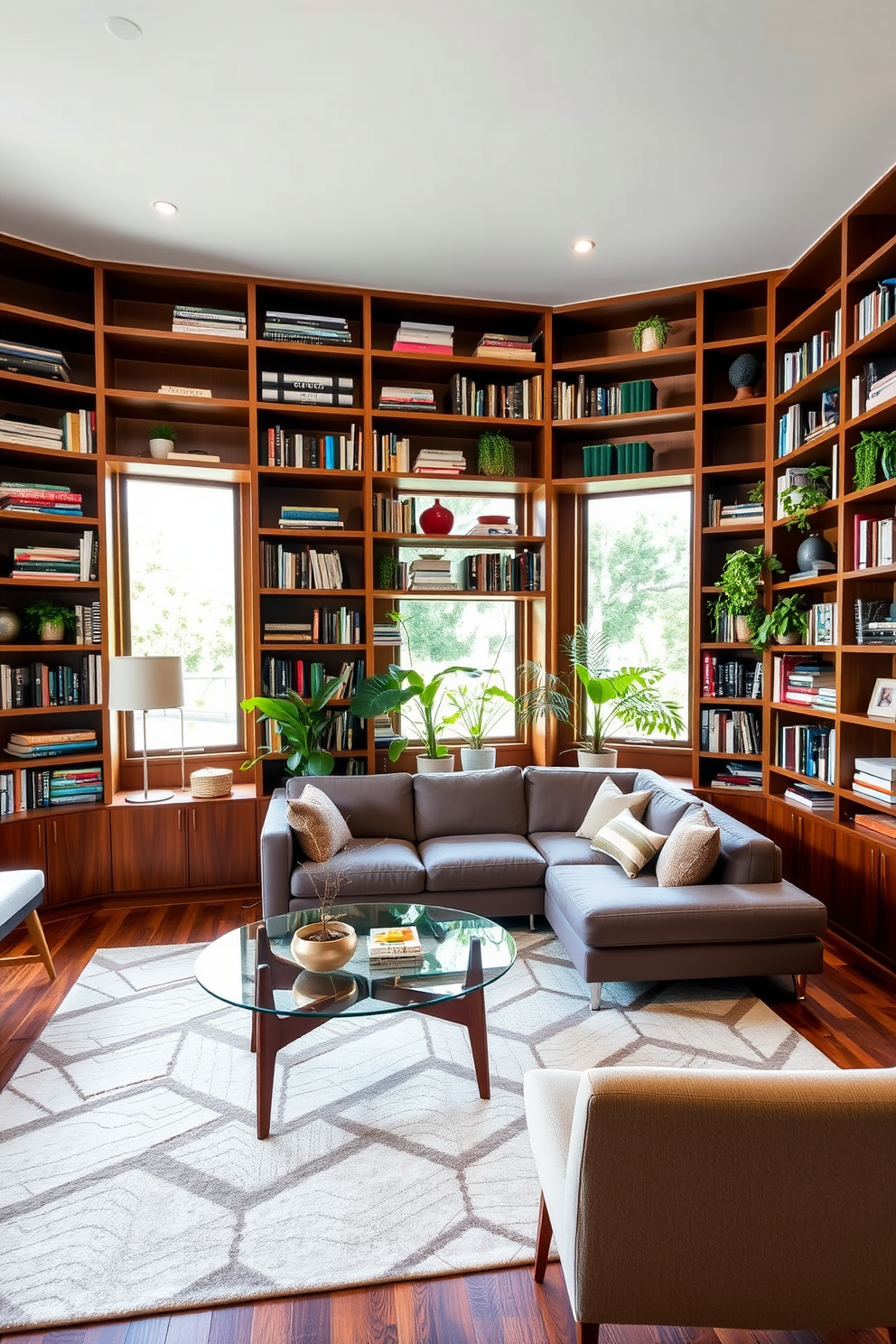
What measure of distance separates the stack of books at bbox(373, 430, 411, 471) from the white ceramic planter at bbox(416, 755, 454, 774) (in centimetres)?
174

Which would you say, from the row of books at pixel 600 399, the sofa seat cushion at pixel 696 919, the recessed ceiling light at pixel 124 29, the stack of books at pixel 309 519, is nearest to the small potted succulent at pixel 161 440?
the stack of books at pixel 309 519

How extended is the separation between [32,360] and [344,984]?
3483 mm

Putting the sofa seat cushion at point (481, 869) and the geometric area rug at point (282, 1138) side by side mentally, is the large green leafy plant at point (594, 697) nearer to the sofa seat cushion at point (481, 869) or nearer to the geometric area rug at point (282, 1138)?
the sofa seat cushion at point (481, 869)

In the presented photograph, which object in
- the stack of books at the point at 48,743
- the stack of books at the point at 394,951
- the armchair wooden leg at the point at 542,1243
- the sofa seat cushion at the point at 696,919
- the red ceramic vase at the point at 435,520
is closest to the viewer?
the armchair wooden leg at the point at 542,1243

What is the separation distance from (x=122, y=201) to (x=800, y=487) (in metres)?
3.50

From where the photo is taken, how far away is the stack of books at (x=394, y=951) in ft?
8.34

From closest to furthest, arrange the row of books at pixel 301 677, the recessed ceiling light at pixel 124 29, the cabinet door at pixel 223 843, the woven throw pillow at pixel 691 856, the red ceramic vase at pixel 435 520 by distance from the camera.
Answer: the recessed ceiling light at pixel 124 29
the woven throw pillow at pixel 691 856
the cabinet door at pixel 223 843
the row of books at pixel 301 677
the red ceramic vase at pixel 435 520

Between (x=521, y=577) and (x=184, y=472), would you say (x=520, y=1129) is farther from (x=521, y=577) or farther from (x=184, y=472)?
(x=184, y=472)

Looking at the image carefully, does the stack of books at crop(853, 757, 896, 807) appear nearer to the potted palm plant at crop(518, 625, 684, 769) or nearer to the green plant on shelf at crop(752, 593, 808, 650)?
the green plant on shelf at crop(752, 593, 808, 650)

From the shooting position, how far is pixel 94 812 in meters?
4.17

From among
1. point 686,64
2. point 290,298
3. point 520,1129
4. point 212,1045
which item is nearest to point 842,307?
point 686,64

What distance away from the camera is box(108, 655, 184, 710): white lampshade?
406 centimetres

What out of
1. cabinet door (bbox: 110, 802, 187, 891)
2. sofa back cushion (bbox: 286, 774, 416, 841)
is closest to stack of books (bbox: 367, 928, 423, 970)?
sofa back cushion (bbox: 286, 774, 416, 841)

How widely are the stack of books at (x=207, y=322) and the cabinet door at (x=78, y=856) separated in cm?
266
